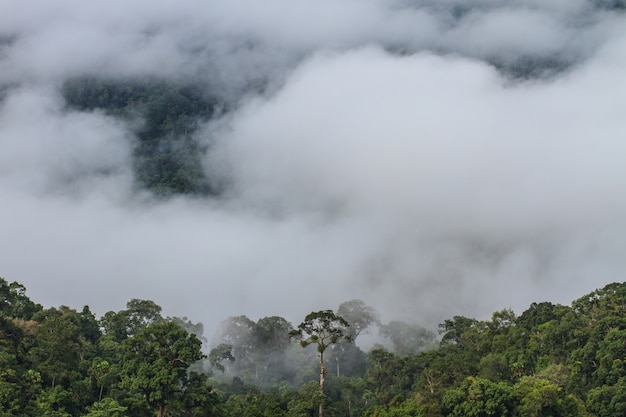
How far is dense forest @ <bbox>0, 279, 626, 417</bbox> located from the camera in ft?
163

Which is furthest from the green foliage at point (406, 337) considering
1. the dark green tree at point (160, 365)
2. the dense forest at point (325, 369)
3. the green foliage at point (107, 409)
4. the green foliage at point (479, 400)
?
the green foliage at point (107, 409)

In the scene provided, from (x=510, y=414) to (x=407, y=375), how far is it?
1841 cm

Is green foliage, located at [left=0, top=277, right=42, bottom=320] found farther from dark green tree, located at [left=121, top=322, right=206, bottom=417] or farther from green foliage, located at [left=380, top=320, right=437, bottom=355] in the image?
green foliage, located at [left=380, top=320, right=437, bottom=355]

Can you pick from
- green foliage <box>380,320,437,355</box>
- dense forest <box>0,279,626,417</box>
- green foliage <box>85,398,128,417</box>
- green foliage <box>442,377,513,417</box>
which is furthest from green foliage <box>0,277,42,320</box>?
green foliage <box>380,320,437,355</box>

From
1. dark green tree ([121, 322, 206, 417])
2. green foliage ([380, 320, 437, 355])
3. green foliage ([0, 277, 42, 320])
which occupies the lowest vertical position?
dark green tree ([121, 322, 206, 417])

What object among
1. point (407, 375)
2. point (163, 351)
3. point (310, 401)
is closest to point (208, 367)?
point (407, 375)

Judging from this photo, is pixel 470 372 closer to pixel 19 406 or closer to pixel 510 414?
pixel 510 414

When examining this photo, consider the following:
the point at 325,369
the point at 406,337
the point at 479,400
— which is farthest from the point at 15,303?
the point at 406,337

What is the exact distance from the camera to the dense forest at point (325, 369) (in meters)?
49.7

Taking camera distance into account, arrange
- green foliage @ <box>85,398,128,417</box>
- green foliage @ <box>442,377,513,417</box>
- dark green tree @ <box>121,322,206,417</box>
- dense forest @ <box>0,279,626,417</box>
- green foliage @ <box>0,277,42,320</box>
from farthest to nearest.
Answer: green foliage @ <box>0,277,42,320</box>
green foliage @ <box>442,377,513,417</box>
dense forest @ <box>0,279,626,417</box>
dark green tree @ <box>121,322,206,417</box>
green foliage @ <box>85,398,128,417</box>

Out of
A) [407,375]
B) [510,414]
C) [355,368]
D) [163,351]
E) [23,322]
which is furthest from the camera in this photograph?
[355,368]

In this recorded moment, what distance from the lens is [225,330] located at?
103812mm

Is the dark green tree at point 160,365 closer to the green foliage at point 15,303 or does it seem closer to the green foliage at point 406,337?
the green foliage at point 15,303

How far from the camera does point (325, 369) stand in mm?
63156
